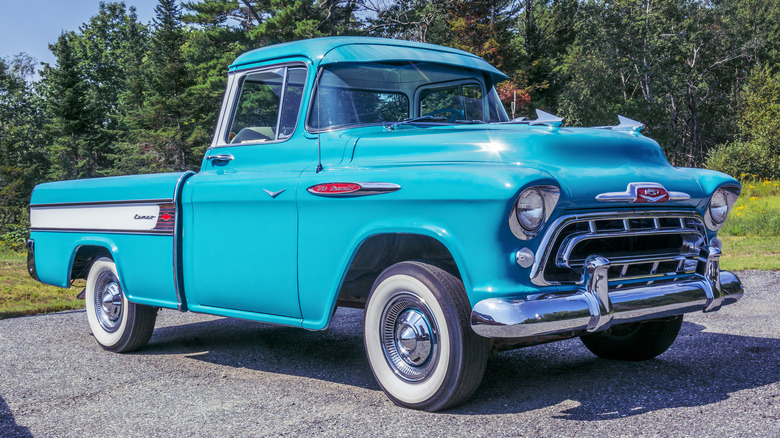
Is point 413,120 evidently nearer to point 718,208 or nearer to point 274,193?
point 274,193

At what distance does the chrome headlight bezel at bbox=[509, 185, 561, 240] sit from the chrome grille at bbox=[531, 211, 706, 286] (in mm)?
62

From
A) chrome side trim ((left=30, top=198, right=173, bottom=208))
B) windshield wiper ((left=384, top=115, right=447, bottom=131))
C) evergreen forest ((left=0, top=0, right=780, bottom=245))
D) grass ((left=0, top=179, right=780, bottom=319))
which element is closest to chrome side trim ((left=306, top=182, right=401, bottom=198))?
windshield wiper ((left=384, top=115, right=447, bottom=131))

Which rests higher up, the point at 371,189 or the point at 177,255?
the point at 371,189

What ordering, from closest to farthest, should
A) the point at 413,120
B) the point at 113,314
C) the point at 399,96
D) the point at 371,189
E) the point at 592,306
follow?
the point at 592,306, the point at 371,189, the point at 413,120, the point at 399,96, the point at 113,314

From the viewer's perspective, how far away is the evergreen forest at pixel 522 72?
3109 centimetres

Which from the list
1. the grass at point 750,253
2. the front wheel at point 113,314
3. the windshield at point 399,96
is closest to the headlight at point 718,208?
the windshield at point 399,96

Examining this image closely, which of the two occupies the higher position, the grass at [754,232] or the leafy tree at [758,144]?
the leafy tree at [758,144]

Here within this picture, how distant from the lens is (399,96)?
4.95m

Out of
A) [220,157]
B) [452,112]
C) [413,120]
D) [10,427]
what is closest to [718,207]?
[452,112]

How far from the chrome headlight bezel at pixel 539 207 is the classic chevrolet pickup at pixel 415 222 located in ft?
0.04

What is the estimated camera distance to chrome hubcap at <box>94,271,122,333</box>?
19.5ft

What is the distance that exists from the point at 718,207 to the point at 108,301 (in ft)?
15.5

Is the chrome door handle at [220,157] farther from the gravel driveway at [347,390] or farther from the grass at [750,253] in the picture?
the grass at [750,253]

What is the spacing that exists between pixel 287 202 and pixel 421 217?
1070 millimetres
